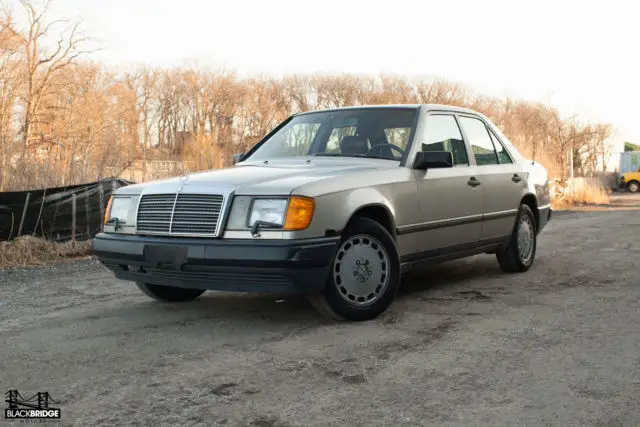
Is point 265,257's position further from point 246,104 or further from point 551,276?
point 246,104

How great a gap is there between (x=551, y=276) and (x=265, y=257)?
381 centimetres

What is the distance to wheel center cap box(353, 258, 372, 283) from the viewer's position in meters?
4.96

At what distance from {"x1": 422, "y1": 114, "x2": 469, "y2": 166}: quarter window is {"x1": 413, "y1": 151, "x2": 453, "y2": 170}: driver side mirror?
0.29 metres

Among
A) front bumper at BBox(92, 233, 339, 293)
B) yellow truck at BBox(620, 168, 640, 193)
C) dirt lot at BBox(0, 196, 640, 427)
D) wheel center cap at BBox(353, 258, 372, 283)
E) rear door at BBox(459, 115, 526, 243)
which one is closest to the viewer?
dirt lot at BBox(0, 196, 640, 427)

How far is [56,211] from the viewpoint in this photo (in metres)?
9.73

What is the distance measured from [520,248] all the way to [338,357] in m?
3.90

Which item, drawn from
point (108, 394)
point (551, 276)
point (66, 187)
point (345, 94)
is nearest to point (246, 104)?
point (345, 94)

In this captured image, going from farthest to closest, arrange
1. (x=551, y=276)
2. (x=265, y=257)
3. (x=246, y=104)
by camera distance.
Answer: (x=246, y=104) < (x=551, y=276) < (x=265, y=257)

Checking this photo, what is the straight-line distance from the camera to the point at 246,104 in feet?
172

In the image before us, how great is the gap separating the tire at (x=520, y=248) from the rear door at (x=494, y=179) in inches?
6.8

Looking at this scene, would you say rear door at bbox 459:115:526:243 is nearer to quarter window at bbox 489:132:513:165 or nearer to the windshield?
quarter window at bbox 489:132:513:165

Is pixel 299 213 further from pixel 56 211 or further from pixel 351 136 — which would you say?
pixel 56 211

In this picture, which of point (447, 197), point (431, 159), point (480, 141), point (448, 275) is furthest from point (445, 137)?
point (448, 275)

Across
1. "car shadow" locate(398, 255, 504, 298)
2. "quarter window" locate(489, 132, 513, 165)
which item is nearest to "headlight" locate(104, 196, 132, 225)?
"car shadow" locate(398, 255, 504, 298)
